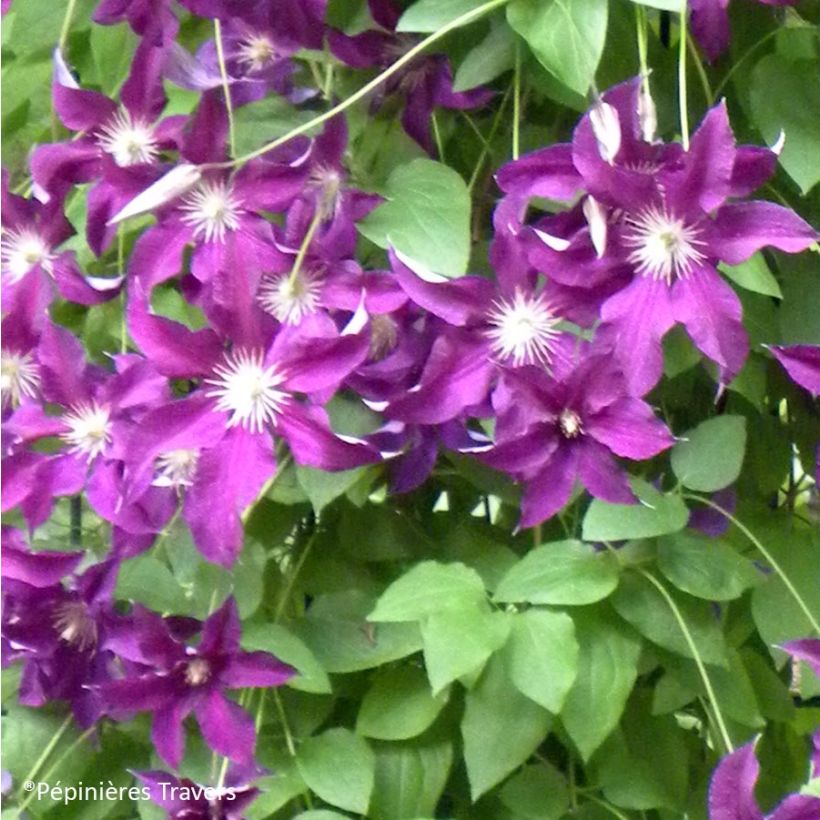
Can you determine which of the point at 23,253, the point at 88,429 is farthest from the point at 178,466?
the point at 23,253

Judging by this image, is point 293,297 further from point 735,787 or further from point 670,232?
point 735,787

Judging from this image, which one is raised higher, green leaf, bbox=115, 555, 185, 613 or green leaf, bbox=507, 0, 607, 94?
green leaf, bbox=507, 0, 607, 94

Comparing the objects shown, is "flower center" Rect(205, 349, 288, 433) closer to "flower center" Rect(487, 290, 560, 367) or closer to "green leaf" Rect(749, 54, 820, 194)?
"flower center" Rect(487, 290, 560, 367)

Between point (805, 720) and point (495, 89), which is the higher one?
point (495, 89)

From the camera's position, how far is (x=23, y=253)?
63cm

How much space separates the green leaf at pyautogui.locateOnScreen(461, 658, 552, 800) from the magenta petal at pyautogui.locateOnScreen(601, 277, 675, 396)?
17 centimetres

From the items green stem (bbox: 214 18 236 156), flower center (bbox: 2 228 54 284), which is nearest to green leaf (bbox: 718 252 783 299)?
green stem (bbox: 214 18 236 156)

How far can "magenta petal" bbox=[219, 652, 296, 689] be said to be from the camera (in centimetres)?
57

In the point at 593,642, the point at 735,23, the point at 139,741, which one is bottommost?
the point at 139,741

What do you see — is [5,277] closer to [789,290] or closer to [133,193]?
[133,193]

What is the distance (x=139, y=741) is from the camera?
0.69 meters

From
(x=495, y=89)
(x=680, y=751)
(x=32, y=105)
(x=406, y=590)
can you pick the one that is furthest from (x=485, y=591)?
(x=32, y=105)

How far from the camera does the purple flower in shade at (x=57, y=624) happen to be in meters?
0.60

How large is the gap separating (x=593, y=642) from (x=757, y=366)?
0.17m
